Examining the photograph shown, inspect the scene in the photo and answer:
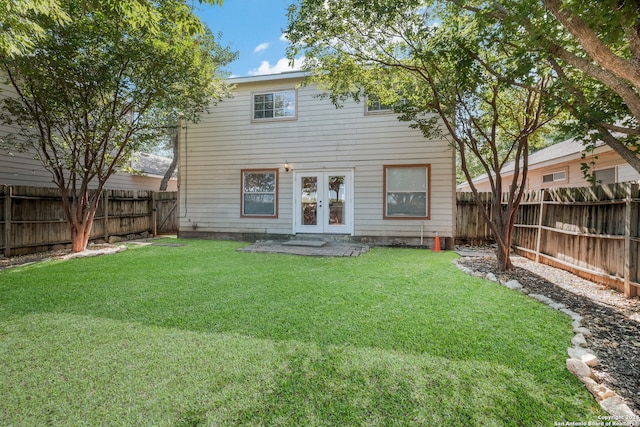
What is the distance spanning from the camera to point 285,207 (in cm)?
852

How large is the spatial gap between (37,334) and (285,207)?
6353mm

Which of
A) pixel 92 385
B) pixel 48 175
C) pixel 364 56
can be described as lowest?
pixel 92 385

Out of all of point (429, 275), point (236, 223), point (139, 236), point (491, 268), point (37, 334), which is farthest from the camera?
point (139, 236)

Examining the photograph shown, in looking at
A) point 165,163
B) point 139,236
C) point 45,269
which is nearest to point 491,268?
point 45,269

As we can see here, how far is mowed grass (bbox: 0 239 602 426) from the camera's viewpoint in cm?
159

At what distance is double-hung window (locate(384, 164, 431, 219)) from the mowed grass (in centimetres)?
386

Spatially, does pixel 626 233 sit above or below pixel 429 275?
above

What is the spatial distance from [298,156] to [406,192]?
10.9ft

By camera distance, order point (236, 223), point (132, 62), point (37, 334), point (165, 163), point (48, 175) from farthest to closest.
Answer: point (165, 163) < point (236, 223) < point (48, 175) < point (132, 62) < point (37, 334)

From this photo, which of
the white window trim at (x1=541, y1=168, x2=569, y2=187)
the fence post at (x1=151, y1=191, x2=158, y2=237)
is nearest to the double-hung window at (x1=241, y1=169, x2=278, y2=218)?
the fence post at (x1=151, y1=191, x2=158, y2=237)

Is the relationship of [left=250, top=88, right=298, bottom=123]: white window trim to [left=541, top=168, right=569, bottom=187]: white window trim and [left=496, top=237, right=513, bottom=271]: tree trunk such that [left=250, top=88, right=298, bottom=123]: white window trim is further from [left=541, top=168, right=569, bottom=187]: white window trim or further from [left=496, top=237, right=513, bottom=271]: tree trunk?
[left=541, top=168, right=569, bottom=187]: white window trim

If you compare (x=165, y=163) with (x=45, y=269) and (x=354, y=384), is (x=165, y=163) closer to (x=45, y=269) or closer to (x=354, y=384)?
(x=45, y=269)

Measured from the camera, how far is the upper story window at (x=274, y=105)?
8.55m

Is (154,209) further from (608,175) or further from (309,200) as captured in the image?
(608,175)
